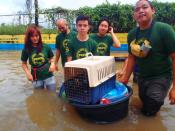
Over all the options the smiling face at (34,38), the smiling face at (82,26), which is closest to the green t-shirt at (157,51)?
the smiling face at (82,26)

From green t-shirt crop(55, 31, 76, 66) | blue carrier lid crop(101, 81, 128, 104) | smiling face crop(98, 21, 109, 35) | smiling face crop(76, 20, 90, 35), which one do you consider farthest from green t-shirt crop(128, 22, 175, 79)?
green t-shirt crop(55, 31, 76, 66)

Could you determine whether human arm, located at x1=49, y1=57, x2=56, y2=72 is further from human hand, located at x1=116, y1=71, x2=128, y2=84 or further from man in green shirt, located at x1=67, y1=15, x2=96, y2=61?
human hand, located at x1=116, y1=71, x2=128, y2=84

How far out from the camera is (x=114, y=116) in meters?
4.99

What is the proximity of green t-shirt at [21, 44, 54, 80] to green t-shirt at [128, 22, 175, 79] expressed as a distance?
203 cm

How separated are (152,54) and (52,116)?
6.44 feet

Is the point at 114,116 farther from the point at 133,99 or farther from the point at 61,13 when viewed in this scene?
the point at 61,13

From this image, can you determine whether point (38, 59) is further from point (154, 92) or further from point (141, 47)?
point (154, 92)

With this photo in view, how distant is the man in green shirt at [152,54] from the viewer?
4.89 metres

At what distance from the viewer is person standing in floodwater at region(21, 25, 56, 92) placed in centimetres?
653

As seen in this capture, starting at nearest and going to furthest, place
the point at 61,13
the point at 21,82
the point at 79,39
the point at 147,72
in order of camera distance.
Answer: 1. the point at 147,72
2. the point at 79,39
3. the point at 21,82
4. the point at 61,13

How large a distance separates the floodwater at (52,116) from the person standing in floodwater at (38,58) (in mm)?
388

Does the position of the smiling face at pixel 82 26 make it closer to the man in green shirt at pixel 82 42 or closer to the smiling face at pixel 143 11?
the man in green shirt at pixel 82 42

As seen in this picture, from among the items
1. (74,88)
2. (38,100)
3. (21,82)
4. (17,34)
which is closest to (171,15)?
(17,34)

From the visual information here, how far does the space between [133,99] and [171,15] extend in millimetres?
14165
